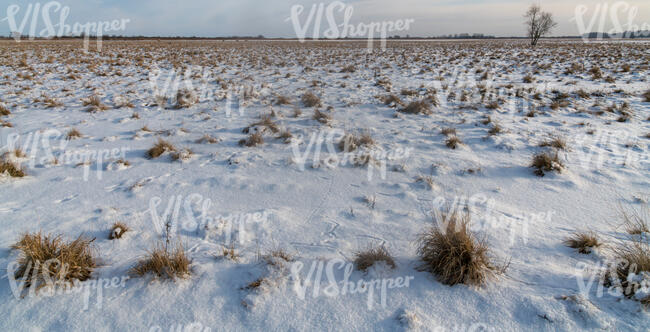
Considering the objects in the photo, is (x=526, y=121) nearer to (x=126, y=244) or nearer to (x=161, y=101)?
(x=126, y=244)

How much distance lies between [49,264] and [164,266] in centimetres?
84

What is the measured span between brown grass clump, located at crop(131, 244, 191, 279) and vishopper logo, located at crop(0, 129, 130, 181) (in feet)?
8.61

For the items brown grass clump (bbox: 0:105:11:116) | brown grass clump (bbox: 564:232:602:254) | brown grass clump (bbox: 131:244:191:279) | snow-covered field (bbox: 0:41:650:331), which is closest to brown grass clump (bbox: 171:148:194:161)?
snow-covered field (bbox: 0:41:650:331)

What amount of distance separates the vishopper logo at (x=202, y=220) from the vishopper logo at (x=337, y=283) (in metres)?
0.79

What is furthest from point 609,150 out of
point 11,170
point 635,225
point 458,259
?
point 11,170

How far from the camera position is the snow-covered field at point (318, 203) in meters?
2.26

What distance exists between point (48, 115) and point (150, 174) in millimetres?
5309

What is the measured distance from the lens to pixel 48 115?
24.7 ft

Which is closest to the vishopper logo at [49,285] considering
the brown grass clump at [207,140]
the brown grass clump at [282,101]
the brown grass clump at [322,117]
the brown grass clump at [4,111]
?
the brown grass clump at [207,140]

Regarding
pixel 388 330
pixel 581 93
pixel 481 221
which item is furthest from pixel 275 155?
pixel 581 93

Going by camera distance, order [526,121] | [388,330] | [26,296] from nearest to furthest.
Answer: [388,330]
[26,296]
[526,121]

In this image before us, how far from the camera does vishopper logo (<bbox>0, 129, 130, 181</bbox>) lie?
16.0 ft

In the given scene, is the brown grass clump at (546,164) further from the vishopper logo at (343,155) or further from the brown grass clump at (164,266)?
the brown grass clump at (164,266)

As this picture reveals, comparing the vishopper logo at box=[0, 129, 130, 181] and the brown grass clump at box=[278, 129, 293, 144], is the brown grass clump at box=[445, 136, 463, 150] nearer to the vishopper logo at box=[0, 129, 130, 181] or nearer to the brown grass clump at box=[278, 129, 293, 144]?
the brown grass clump at box=[278, 129, 293, 144]
